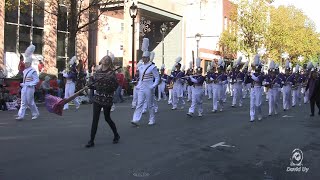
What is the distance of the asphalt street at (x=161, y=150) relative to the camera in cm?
725

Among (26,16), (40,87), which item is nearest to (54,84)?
(40,87)

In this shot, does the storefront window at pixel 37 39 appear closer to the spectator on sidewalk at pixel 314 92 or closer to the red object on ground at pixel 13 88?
the red object on ground at pixel 13 88

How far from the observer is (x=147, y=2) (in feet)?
121

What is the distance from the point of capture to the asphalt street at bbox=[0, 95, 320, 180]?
7.25 meters

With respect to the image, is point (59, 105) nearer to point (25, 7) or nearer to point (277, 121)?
point (277, 121)

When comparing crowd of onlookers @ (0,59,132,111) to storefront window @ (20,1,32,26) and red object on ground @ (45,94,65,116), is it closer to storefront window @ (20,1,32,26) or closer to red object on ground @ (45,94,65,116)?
storefront window @ (20,1,32,26)

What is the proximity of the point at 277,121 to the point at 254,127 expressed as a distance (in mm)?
2158

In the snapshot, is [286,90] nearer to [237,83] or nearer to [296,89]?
[237,83]

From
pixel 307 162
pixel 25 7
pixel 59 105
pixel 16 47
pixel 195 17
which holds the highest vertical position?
pixel 195 17

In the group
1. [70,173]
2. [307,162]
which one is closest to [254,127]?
[307,162]

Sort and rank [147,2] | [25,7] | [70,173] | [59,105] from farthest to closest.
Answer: [147,2] < [25,7] < [59,105] < [70,173]

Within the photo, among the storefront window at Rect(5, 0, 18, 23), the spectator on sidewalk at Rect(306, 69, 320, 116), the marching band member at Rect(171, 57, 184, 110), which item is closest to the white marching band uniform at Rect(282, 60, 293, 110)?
the spectator on sidewalk at Rect(306, 69, 320, 116)

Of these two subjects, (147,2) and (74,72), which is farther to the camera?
(147,2)

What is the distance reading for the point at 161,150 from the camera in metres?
9.28
